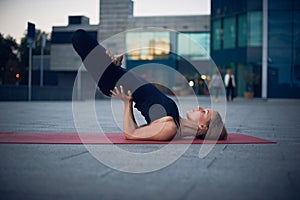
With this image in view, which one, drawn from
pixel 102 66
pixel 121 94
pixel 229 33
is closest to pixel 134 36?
pixel 229 33

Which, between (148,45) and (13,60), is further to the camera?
(13,60)

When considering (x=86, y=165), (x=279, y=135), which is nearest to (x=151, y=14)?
(x=279, y=135)

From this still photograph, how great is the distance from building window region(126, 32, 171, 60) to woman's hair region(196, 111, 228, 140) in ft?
125

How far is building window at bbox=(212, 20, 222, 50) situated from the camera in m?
31.9

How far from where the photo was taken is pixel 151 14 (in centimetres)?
4766

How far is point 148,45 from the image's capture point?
45344 millimetres

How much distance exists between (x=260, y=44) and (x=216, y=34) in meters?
4.39

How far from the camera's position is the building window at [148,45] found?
44.1 metres

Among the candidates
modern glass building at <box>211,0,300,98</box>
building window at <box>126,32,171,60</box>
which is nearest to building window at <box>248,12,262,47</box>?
modern glass building at <box>211,0,300,98</box>

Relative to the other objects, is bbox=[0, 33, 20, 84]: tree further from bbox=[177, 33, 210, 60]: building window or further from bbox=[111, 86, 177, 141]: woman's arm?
bbox=[111, 86, 177, 141]: woman's arm

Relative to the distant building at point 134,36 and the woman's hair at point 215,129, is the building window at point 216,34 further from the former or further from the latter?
the woman's hair at point 215,129

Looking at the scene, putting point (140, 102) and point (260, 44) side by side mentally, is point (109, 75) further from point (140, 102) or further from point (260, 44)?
point (260, 44)

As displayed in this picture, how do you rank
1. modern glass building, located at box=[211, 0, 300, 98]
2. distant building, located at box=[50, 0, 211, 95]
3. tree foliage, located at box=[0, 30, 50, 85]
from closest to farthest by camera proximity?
1. modern glass building, located at box=[211, 0, 300, 98]
2. distant building, located at box=[50, 0, 211, 95]
3. tree foliage, located at box=[0, 30, 50, 85]

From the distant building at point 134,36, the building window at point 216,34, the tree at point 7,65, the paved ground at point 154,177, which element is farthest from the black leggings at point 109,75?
the tree at point 7,65
